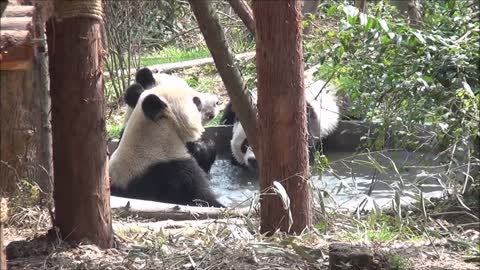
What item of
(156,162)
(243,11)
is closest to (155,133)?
(156,162)

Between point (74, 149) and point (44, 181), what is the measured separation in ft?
4.59

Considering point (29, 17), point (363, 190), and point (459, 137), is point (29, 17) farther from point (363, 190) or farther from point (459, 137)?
point (363, 190)

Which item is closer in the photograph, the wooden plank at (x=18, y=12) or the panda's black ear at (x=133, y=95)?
the wooden plank at (x=18, y=12)

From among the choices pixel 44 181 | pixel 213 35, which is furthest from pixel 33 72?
pixel 213 35

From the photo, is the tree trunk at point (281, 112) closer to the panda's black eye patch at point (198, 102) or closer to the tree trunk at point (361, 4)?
the panda's black eye patch at point (198, 102)

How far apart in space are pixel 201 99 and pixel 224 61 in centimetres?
267

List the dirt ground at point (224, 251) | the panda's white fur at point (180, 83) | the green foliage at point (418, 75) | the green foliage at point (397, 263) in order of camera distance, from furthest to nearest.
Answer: the panda's white fur at point (180, 83)
the green foliage at point (418, 75)
the dirt ground at point (224, 251)
the green foliage at point (397, 263)

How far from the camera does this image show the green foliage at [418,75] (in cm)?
450

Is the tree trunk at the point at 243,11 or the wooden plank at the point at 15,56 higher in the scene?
the tree trunk at the point at 243,11

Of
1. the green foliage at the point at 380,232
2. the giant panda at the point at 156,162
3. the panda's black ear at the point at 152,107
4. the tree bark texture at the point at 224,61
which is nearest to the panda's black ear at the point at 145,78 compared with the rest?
the giant panda at the point at 156,162

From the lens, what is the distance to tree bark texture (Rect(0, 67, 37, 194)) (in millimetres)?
4766

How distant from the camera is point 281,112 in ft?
11.6

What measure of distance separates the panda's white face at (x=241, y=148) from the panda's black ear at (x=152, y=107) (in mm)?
1425

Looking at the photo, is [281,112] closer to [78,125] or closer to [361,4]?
[78,125]
